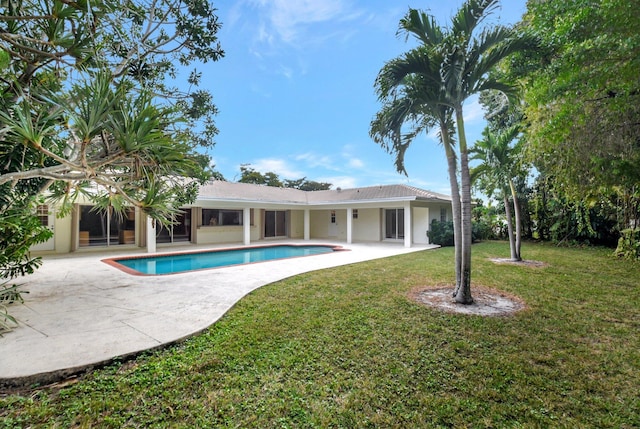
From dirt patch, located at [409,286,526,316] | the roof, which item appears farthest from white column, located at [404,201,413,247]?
dirt patch, located at [409,286,526,316]

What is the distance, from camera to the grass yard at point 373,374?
2891 mm

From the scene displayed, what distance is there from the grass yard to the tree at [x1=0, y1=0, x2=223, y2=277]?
117 inches

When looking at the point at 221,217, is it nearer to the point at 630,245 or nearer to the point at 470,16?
the point at 470,16

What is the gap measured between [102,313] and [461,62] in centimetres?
871

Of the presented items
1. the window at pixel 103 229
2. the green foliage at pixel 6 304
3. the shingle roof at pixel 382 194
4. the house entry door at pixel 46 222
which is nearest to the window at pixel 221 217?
the window at pixel 103 229

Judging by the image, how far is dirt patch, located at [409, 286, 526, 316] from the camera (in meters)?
6.00

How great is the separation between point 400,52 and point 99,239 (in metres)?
17.5

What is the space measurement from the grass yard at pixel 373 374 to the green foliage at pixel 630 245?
7981 millimetres

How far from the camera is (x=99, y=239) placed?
52.1 ft

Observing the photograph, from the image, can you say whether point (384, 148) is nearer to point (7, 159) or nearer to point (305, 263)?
point (305, 263)

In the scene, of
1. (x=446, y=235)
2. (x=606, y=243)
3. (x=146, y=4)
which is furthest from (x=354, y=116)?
(x=146, y=4)

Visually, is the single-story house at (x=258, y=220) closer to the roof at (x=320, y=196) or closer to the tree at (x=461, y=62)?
the roof at (x=320, y=196)

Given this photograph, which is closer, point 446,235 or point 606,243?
point 606,243

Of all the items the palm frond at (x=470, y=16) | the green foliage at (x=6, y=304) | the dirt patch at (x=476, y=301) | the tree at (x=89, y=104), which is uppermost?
the palm frond at (x=470, y=16)
